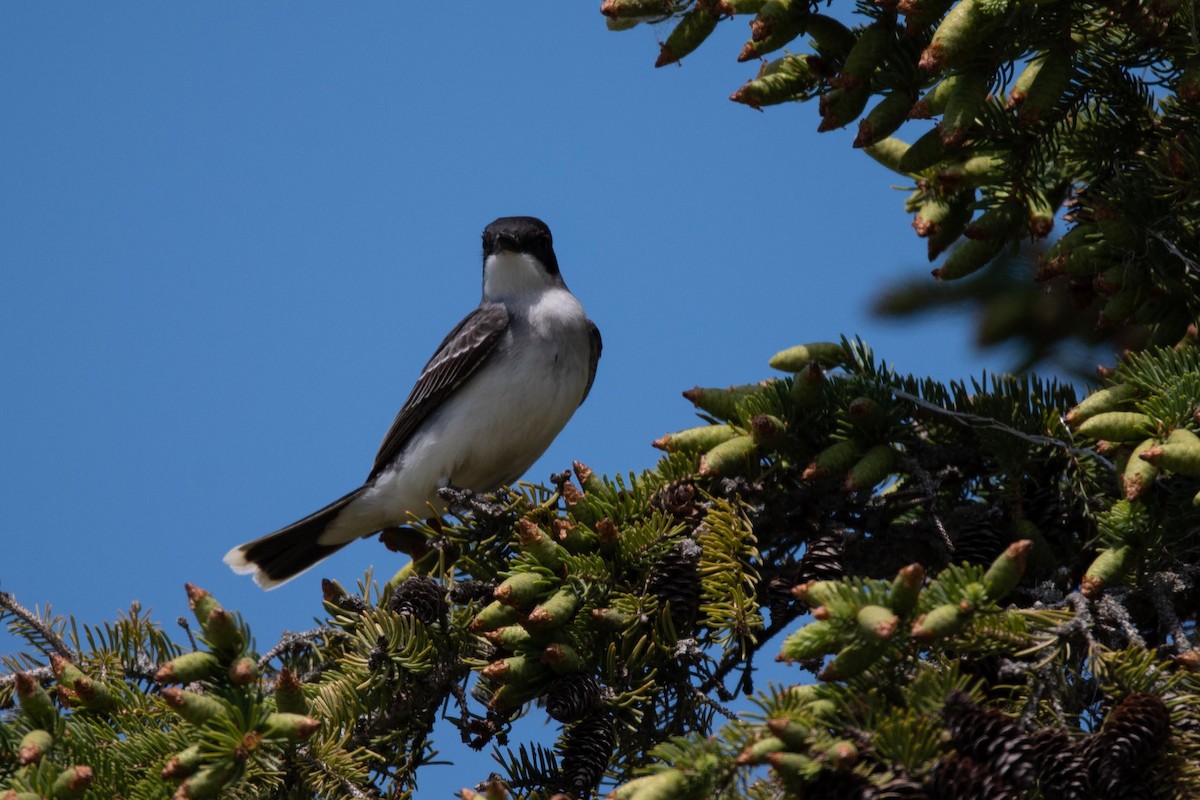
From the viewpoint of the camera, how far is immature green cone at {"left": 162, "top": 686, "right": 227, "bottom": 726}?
2676 mm

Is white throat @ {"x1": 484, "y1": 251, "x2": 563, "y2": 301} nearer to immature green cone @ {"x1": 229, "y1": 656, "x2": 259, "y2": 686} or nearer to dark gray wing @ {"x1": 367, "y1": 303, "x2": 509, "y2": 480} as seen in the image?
dark gray wing @ {"x1": 367, "y1": 303, "x2": 509, "y2": 480}

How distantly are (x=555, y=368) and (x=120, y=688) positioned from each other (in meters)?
3.77

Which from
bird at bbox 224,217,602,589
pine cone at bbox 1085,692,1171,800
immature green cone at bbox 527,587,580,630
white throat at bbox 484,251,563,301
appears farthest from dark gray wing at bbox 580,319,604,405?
pine cone at bbox 1085,692,1171,800

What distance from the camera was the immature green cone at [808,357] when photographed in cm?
432

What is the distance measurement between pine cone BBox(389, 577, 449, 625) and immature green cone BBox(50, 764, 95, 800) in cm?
113

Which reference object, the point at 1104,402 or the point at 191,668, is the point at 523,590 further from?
the point at 1104,402

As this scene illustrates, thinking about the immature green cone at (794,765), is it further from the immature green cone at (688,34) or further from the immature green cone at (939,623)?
the immature green cone at (688,34)

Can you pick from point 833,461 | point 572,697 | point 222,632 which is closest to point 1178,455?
point 833,461

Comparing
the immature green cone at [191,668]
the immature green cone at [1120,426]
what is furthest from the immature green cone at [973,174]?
the immature green cone at [191,668]

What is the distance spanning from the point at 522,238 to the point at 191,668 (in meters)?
5.35

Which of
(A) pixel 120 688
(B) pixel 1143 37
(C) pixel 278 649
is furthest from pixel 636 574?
(B) pixel 1143 37

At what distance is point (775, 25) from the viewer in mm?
4094

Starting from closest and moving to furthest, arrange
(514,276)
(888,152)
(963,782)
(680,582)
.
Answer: (963,782), (680,582), (888,152), (514,276)

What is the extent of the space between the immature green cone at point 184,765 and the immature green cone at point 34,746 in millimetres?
406
